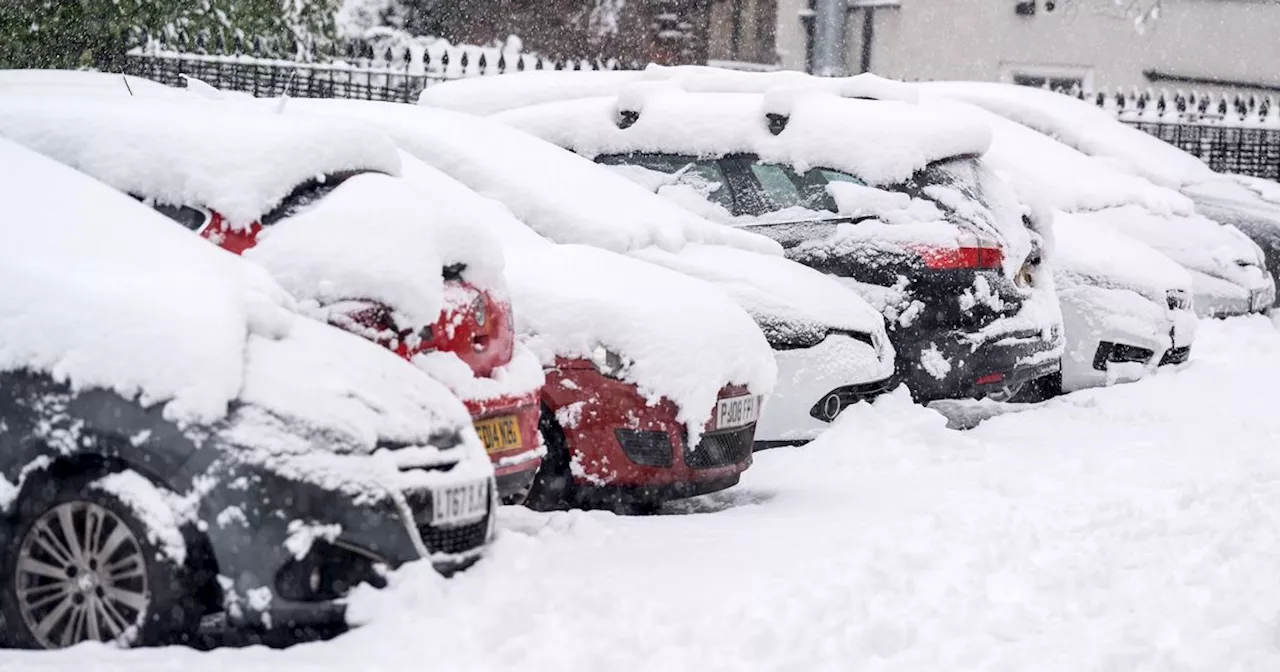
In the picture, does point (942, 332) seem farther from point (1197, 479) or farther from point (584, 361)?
point (584, 361)

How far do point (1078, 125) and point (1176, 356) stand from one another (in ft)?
13.0

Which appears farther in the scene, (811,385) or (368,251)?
(811,385)

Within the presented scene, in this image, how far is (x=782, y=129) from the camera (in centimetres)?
888

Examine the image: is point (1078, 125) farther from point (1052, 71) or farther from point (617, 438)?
point (1052, 71)

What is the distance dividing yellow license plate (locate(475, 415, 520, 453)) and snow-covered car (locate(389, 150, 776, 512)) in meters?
0.73

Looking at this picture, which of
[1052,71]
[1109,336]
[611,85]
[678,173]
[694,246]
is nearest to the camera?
[694,246]

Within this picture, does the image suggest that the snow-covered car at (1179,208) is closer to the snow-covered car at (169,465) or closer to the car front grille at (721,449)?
the car front grille at (721,449)

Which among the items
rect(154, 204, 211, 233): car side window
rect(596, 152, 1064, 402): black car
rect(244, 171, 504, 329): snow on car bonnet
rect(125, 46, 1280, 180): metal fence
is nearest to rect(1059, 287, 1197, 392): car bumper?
rect(596, 152, 1064, 402): black car

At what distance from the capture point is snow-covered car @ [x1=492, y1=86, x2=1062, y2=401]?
8602mm

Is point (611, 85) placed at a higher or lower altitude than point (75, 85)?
lower

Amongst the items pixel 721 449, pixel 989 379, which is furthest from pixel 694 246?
pixel 989 379

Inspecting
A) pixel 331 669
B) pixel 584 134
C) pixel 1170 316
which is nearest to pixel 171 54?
pixel 584 134

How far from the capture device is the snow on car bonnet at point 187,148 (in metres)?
5.19

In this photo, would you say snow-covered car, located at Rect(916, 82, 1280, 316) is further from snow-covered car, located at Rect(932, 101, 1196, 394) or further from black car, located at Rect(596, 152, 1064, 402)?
black car, located at Rect(596, 152, 1064, 402)
